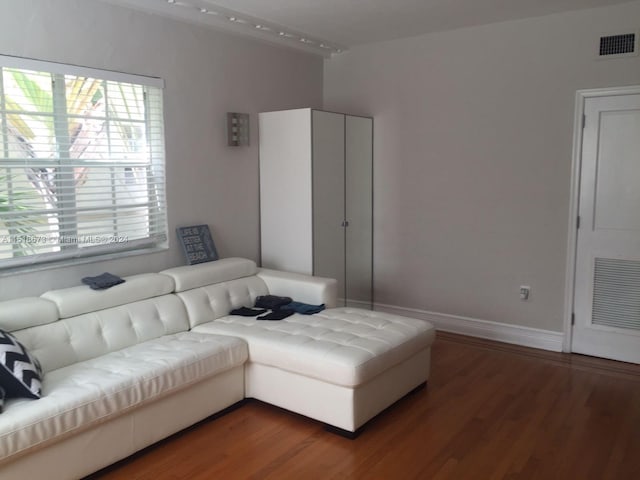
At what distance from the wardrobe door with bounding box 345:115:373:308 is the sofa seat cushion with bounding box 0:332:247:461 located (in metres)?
1.98

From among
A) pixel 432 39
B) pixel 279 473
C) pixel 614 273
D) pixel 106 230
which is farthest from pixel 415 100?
pixel 279 473

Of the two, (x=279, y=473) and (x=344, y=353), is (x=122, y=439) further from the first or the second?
(x=344, y=353)

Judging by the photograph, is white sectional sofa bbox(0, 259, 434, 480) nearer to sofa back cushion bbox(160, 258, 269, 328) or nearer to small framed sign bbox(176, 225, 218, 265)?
sofa back cushion bbox(160, 258, 269, 328)

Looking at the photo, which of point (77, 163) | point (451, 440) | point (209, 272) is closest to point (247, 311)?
point (209, 272)

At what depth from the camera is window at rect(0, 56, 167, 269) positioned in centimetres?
319

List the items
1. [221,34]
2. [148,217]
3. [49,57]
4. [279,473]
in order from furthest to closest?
[221,34]
[148,217]
[49,57]
[279,473]

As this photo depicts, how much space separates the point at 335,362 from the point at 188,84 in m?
2.41

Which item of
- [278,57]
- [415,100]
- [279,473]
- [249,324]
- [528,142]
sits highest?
[278,57]

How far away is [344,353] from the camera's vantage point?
119 inches

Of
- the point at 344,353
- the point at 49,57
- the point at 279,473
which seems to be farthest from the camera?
the point at 49,57

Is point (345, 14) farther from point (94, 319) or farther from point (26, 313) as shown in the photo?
point (26, 313)

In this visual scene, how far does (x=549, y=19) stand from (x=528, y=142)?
93 cm

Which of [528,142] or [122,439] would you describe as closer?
[122,439]

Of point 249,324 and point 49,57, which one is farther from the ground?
point 49,57
